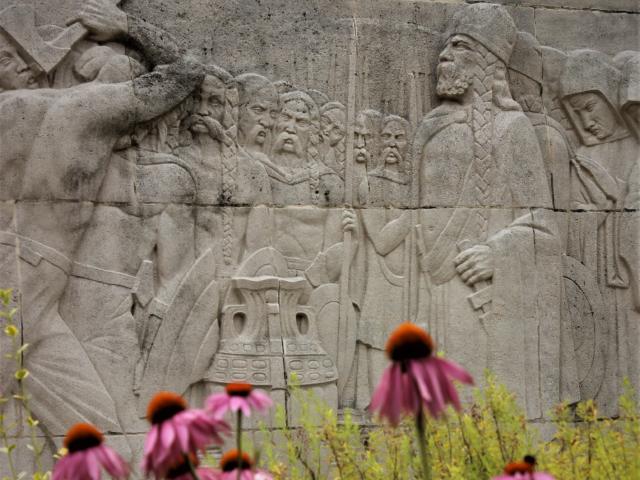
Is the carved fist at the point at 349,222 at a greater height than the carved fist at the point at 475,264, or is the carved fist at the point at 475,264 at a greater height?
the carved fist at the point at 349,222

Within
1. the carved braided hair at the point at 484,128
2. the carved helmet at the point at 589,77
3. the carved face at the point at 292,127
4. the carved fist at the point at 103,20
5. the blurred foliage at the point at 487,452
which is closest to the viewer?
the blurred foliage at the point at 487,452

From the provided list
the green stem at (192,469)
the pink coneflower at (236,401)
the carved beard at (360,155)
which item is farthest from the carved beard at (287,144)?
the green stem at (192,469)

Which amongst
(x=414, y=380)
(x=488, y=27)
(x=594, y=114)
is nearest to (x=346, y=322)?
(x=488, y=27)

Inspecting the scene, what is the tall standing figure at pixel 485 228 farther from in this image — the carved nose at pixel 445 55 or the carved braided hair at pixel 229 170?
the carved braided hair at pixel 229 170

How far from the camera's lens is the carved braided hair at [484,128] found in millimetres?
6977

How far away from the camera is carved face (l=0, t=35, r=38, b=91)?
6.30 metres

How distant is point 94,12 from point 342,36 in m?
1.61

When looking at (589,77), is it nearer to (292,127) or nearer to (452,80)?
(452,80)

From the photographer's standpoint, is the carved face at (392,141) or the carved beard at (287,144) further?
the carved face at (392,141)

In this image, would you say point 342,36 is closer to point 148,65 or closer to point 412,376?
point 148,65

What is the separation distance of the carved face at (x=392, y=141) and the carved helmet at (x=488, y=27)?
0.71 metres

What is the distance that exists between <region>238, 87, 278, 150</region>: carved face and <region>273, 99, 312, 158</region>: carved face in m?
0.07

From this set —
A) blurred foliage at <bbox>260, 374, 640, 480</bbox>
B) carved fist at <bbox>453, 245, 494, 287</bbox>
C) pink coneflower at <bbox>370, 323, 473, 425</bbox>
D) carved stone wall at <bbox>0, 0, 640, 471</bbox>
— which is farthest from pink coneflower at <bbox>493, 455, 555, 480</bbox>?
carved fist at <bbox>453, 245, 494, 287</bbox>

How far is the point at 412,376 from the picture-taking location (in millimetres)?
2666
